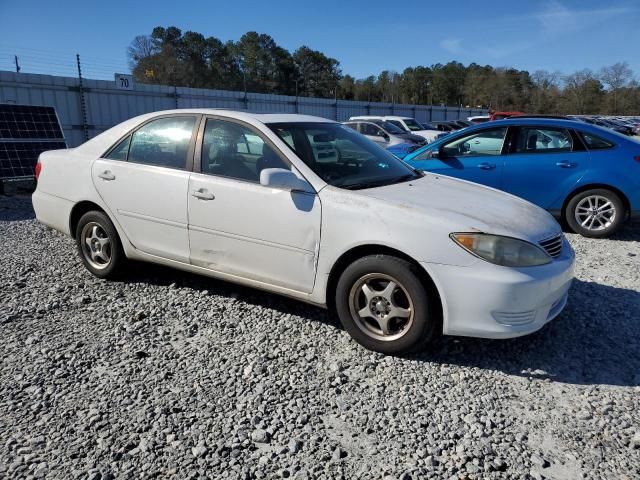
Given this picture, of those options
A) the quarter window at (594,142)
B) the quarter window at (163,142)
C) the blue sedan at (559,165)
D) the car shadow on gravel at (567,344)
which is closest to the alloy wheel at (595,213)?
the blue sedan at (559,165)

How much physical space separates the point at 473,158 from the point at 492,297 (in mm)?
4382

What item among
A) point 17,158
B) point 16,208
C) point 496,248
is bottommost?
point 16,208

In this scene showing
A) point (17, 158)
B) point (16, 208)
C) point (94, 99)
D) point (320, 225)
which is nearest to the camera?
point (320, 225)

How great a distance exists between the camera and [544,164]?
6.51m

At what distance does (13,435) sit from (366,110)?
31299 mm

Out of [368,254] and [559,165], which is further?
[559,165]

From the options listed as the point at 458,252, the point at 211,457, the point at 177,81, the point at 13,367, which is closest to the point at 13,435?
the point at 13,367

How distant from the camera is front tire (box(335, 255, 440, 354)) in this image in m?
3.09

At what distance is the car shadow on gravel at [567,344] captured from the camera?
125 inches

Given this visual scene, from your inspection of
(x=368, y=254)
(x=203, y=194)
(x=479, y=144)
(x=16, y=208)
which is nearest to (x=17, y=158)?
(x=16, y=208)

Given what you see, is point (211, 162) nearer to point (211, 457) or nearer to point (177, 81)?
point (211, 457)

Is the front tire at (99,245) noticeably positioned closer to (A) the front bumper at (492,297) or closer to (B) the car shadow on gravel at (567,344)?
(B) the car shadow on gravel at (567,344)

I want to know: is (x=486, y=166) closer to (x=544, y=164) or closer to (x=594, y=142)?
(x=544, y=164)

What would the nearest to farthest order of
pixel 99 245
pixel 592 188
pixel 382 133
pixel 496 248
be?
pixel 496 248 < pixel 99 245 < pixel 592 188 < pixel 382 133
